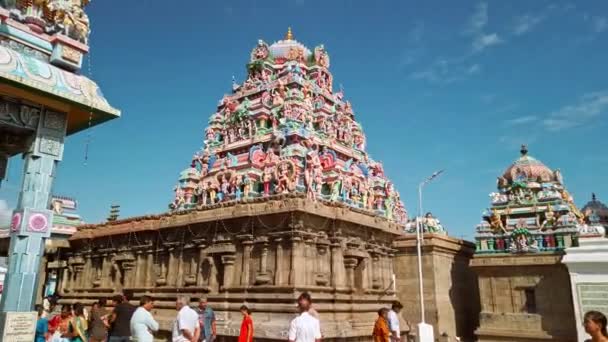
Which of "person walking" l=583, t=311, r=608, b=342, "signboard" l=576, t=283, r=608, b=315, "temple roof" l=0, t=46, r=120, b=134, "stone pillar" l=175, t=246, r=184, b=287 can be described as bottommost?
"person walking" l=583, t=311, r=608, b=342

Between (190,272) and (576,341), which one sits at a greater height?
(190,272)

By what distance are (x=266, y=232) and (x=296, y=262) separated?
1.82 metres

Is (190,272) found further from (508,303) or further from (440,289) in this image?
(508,303)

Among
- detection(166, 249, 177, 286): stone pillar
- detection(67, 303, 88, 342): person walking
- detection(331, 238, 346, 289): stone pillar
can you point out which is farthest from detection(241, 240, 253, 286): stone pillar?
detection(67, 303, 88, 342): person walking

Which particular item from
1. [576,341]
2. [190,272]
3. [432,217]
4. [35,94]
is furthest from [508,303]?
[35,94]

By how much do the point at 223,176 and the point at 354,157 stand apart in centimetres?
985

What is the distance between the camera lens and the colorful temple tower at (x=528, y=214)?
20547 mm

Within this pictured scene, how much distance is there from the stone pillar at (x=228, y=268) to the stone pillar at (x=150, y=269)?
5.10 metres

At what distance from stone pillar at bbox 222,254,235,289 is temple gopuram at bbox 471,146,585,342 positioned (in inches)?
479

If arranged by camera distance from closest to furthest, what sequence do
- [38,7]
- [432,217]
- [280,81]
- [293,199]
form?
[38,7], [293,199], [432,217], [280,81]

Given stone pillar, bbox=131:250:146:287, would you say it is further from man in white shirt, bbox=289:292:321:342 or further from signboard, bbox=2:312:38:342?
man in white shirt, bbox=289:292:321:342

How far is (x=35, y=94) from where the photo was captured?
1011 cm

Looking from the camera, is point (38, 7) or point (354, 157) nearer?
point (38, 7)

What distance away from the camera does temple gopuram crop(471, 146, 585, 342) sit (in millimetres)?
19469
